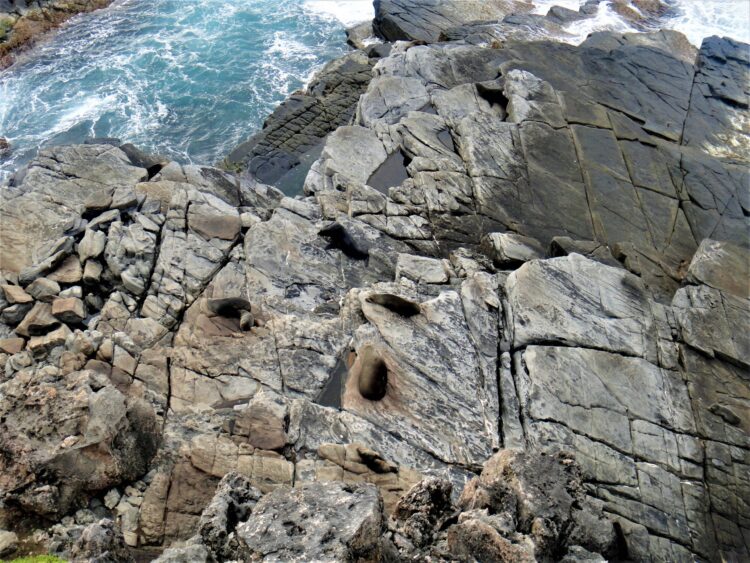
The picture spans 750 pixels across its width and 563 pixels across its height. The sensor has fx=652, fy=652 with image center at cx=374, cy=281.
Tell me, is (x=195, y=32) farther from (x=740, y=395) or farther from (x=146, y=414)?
(x=740, y=395)

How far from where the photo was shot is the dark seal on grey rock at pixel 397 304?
75.6ft

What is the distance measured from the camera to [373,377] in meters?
21.2

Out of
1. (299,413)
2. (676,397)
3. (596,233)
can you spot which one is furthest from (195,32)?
(676,397)

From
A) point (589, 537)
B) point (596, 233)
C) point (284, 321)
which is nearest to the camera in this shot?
point (589, 537)

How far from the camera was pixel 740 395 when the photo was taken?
72.9 feet

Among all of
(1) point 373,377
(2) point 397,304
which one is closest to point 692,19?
(2) point 397,304

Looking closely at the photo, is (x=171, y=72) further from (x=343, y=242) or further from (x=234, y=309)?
(x=234, y=309)

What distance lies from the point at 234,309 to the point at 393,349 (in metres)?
6.13

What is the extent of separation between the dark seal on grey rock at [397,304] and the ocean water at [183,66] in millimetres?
23929

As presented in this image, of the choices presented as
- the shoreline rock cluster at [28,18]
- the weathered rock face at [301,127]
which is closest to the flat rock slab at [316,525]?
the weathered rock face at [301,127]

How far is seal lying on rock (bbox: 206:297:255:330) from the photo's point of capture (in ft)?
77.6

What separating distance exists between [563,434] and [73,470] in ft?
48.0

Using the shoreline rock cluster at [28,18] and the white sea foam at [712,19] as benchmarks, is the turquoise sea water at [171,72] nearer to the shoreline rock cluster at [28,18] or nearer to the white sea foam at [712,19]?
the shoreline rock cluster at [28,18]

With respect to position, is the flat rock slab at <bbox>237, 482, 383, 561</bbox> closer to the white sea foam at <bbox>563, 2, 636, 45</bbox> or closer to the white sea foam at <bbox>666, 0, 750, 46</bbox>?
the white sea foam at <bbox>563, 2, 636, 45</bbox>
